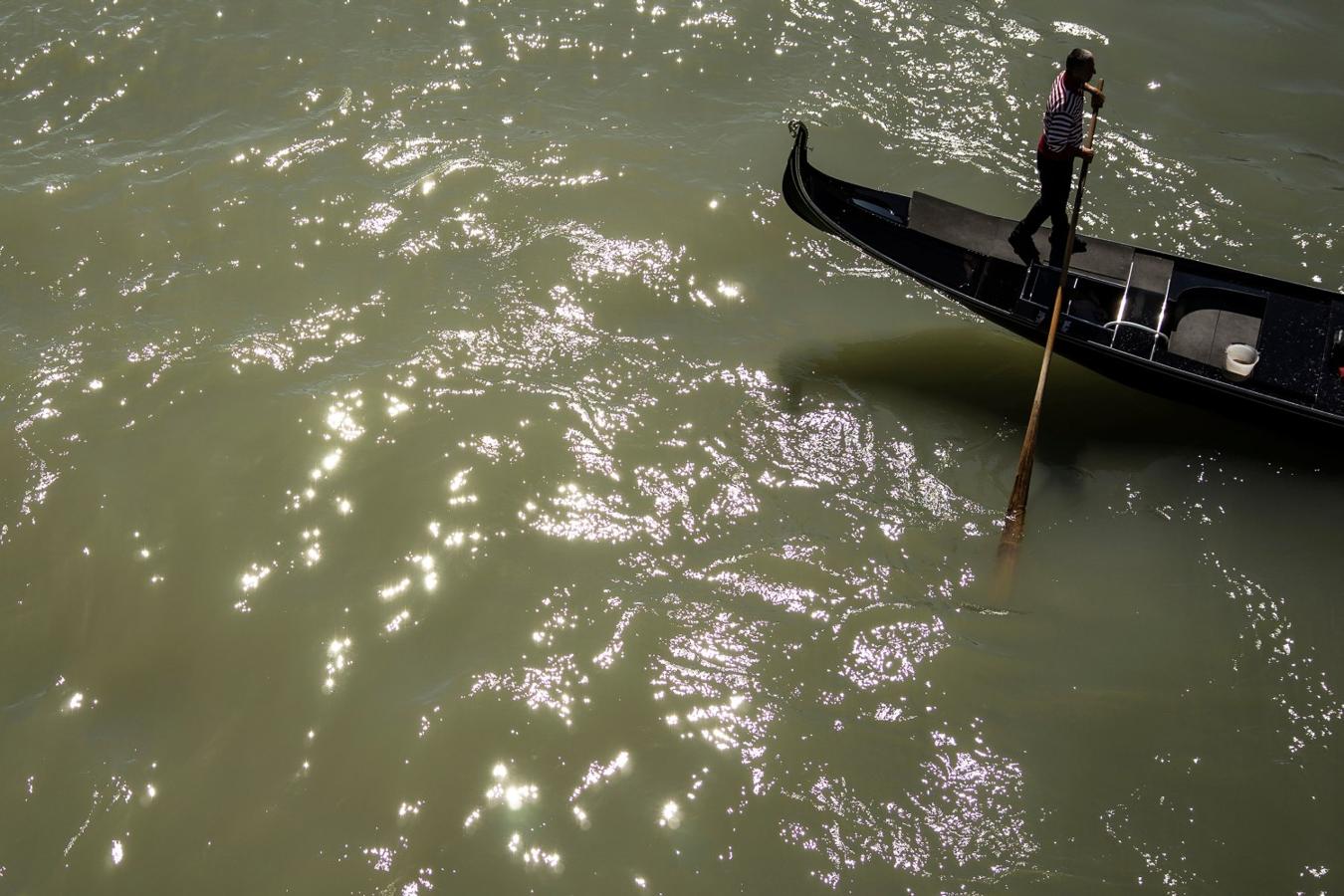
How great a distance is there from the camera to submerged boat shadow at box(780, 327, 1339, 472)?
18.5 ft

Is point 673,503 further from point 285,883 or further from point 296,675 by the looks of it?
point 285,883

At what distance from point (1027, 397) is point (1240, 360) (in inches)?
45.5

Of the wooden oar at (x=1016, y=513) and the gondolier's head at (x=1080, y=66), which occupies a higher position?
the gondolier's head at (x=1080, y=66)

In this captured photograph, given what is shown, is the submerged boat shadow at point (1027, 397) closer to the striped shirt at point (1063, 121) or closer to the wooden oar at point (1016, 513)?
the wooden oar at point (1016, 513)

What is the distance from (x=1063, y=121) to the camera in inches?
215

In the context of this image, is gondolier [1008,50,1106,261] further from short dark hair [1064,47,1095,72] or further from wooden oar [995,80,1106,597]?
wooden oar [995,80,1106,597]

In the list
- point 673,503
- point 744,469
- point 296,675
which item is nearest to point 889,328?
point 744,469

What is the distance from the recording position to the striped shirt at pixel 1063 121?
17.8 feet

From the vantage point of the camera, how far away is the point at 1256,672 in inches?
187

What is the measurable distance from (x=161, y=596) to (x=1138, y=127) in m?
7.53

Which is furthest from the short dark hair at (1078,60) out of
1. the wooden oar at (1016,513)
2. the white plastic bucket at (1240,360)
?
the white plastic bucket at (1240,360)

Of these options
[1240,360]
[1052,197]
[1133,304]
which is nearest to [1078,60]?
[1052,197]

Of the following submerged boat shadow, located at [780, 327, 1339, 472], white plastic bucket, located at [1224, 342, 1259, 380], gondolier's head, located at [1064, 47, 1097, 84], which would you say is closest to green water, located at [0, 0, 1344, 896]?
submerged boat shadow, located at [780, 327, 1339, 472]

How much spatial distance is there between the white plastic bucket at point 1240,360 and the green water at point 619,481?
1.36 ft
